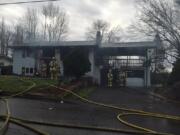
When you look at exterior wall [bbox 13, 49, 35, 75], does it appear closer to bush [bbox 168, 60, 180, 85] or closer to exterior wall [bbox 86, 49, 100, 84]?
exterior wall [bbox 86, 49, 100, 84]

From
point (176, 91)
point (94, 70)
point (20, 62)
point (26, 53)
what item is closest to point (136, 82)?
point (94, 70)

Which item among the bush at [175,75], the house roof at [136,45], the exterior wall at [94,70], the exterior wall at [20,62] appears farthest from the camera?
the exterior wall at [20,62]

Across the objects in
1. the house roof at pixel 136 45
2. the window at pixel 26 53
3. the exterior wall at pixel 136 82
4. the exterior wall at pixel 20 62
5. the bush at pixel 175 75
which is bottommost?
the exterior wall at pixel 136 82

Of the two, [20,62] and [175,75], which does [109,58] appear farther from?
[175,75]

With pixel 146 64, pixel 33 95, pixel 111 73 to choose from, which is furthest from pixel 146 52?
pixel 33 95

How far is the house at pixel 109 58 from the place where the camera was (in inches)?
1473

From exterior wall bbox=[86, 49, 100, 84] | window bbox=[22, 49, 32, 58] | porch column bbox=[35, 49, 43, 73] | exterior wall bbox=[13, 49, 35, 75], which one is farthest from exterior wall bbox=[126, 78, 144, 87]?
window bbox=[22, 49, 32, 58]

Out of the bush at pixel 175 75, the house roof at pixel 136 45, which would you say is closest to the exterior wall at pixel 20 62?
the house roof at pixel 136 45

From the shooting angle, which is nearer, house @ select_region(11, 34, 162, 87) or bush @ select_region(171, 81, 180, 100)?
bush @ select_region(171, 81, 180, 100)

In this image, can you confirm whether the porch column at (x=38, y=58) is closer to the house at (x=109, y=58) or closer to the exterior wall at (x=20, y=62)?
the house at (x=109, y=58)

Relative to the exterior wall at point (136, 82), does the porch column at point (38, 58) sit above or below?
above

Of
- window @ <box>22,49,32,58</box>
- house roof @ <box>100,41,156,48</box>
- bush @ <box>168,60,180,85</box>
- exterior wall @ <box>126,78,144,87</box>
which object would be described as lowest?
exterior wall @ <box>126,78,144,87</box>

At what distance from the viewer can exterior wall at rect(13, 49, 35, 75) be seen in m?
39.8

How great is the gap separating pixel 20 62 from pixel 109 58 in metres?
10.1
